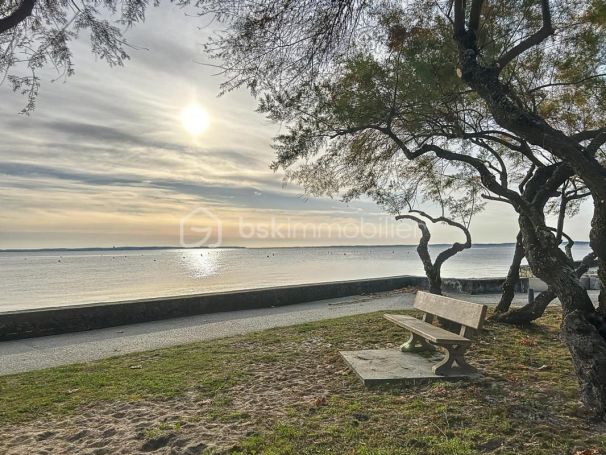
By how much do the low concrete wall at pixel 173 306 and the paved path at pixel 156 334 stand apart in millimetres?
257

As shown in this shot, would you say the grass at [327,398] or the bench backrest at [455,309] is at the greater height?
the bench backrest at [455,309]

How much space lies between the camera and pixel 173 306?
420 inches

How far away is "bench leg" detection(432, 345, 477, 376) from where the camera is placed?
16.7 ft

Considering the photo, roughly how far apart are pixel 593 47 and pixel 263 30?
16.1 ft

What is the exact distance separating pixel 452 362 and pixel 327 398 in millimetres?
1563

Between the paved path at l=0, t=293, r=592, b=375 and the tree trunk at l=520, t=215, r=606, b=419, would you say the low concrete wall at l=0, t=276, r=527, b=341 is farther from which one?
the tree trunk at l=520, t=215, r=606, b=419

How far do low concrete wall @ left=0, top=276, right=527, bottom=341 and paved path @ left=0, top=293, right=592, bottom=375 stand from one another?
0.26 metres

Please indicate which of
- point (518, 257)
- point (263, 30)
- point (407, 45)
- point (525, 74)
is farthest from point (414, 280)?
point (263, 30)

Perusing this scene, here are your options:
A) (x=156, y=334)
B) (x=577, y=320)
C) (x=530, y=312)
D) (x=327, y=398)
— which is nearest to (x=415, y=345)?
(x=327, y=398)

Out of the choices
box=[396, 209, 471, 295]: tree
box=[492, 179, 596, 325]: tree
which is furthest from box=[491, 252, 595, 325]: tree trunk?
box=[396, 209, 471, 295]: tree

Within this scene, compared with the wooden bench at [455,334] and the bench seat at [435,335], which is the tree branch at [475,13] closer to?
the wooden bench at [455,334]

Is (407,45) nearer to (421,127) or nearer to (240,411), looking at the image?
(421,127)

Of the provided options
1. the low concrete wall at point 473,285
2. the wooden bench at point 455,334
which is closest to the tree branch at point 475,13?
the wooden bench at point 455,334

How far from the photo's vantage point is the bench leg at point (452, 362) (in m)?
5.09
